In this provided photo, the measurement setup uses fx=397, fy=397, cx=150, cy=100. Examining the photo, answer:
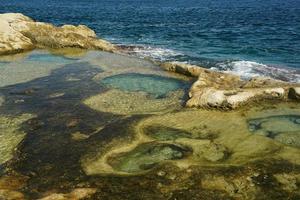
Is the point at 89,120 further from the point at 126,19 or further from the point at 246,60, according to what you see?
the point at 126,19

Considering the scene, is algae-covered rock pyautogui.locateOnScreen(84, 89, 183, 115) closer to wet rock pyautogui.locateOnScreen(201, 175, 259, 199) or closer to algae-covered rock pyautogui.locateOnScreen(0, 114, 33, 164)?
algae-covered rock pyautogui.locateOnScreen(0, 114, 33, 164)

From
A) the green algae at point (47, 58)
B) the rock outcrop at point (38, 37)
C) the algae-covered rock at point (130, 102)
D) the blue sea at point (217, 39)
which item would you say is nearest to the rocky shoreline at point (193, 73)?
the rock outcrop at point (38, 37)

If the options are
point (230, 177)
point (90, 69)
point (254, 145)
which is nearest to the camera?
point (230, 177)

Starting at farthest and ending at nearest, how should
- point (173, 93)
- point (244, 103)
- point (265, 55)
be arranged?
point (265, 55) → point (173, 93) → point (244, 103)

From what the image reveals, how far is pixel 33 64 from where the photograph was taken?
77.3 ft

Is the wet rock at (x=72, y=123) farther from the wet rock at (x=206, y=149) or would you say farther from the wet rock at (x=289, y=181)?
the wet rock at (x=289, y=181)

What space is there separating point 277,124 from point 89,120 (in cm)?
662

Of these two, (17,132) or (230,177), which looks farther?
(17,132)

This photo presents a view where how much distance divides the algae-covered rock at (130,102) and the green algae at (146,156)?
314 cm

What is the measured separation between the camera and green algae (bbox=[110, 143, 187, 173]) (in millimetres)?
11078

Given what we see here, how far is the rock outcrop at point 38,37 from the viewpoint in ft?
90.5

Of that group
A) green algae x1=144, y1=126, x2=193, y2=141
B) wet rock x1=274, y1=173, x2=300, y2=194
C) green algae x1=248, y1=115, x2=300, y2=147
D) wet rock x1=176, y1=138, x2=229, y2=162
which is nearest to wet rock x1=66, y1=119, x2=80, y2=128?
green algae x1=144, y1=126, x2=193, y2=141

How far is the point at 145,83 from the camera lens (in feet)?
63.4

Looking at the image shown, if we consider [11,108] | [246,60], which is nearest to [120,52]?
[246,60]
